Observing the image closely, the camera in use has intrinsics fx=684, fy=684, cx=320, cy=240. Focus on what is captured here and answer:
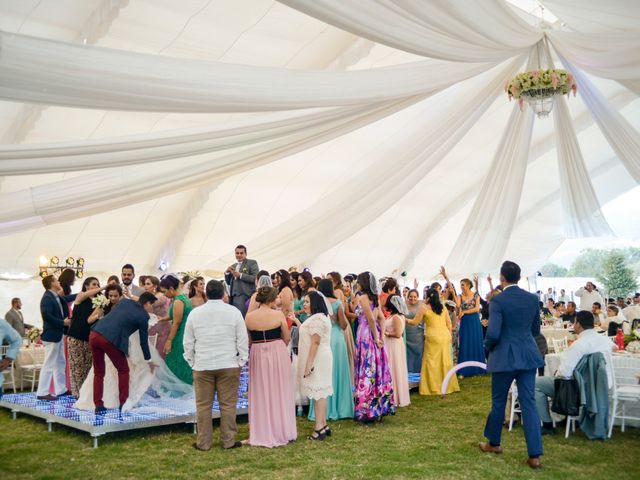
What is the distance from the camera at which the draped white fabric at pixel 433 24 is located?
13.5 ft

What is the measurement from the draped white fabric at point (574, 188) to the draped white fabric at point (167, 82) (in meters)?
3.48

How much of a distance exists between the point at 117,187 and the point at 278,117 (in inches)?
53.6

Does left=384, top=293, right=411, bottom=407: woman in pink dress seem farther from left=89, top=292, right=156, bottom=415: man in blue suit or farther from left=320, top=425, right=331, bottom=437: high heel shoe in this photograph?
left=89, top=292, right=156, bottom=415: man in blue suit

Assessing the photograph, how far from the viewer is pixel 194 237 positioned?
1644cm

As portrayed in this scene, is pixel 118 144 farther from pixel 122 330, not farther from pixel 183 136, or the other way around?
pixel 122 330

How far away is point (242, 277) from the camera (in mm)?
7656


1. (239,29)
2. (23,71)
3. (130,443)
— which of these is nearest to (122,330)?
(130,443)

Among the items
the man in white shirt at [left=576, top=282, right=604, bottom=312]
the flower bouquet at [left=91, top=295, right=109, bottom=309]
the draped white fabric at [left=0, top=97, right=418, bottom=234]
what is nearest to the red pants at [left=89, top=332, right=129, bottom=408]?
the flower bouquet at [left=91, top=295, right=109, bottom=309]

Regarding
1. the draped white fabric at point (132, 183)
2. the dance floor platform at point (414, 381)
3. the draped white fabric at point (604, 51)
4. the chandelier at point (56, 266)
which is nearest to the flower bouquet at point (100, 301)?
the draped white fabric at point (132, 183)

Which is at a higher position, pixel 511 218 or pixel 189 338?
pixel 511 218

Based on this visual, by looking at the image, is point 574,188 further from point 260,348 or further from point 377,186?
point 260,348

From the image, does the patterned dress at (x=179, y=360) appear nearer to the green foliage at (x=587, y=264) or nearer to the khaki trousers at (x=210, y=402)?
the khaki trousers at (x=210, y=402)

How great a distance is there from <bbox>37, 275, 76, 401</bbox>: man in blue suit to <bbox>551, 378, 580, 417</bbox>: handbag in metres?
5.09

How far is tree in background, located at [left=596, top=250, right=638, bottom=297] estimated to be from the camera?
2798 cm
